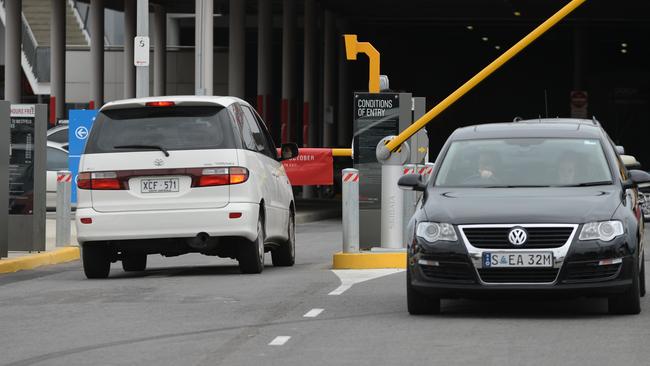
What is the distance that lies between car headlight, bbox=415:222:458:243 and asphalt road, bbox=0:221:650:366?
0.60 meters

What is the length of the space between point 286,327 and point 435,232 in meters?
1.30

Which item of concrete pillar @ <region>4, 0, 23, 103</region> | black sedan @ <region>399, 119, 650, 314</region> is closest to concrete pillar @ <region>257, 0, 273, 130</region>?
concrete pillar @ <region>4, 0, 23, 103</region>

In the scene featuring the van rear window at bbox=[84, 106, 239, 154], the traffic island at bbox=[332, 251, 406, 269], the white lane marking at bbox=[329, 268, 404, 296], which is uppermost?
the van rear window at bbox=[84, 106, 239, 154]

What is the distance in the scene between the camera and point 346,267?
1691cm

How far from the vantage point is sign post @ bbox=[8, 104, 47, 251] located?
60.6ft

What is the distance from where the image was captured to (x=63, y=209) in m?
20.1

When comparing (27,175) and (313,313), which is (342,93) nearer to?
(27,175)

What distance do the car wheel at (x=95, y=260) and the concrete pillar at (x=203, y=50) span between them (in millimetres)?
10860

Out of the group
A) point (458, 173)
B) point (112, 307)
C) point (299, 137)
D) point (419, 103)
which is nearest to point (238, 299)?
point (112, 307)

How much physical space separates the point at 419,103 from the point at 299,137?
1301 inches

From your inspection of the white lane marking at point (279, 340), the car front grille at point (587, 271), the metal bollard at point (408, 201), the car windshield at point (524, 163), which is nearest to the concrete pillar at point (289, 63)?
the metal bollard at point (408, 201)

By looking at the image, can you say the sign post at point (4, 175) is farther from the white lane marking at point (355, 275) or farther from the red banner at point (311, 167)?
the red banner at point (311, 167)

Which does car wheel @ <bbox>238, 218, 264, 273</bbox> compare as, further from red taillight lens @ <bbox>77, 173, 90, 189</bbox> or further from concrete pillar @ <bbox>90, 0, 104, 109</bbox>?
concrete pillar @ <bbox>90, 0, 104, 109</bbox>

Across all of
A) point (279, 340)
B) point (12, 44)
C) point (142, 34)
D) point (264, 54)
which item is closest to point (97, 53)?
point (12, 44)
